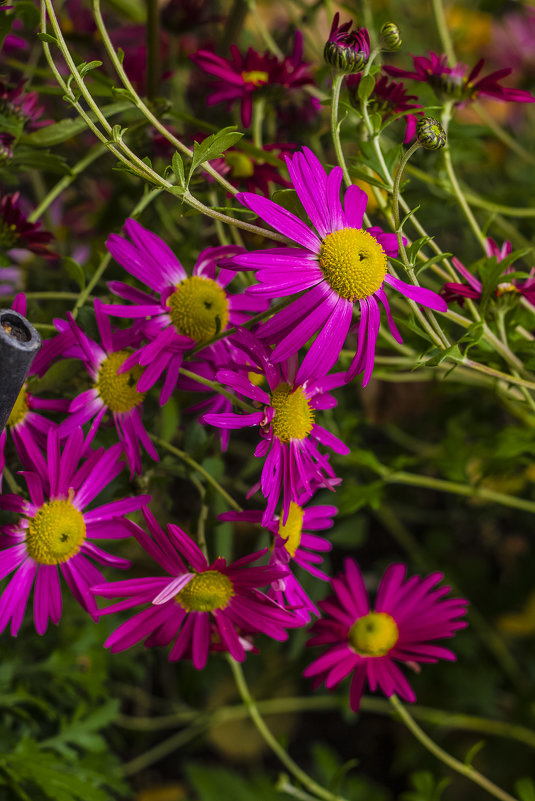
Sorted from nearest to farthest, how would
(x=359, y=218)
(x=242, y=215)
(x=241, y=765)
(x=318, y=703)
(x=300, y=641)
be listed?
(x=359, y=218), (x=242, y=215), (x=300, y=641), (x=318, y=703), (x=241, y=765)

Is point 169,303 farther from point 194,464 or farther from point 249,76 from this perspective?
point 249,76

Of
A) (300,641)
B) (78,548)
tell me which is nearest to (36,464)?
(78,548)

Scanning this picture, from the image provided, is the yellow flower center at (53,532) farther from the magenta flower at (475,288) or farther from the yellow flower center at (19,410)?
the magenta flower at (475,288)

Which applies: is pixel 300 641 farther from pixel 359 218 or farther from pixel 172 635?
pixel 359 218

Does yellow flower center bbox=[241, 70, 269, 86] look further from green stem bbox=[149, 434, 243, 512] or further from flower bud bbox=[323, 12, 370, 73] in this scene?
green stem bbox=[149, 434, 243, 512]

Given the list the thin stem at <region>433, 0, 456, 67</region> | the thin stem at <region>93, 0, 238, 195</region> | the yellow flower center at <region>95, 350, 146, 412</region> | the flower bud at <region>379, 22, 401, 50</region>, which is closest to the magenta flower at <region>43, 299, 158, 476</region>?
the yellow flower center at <region>95, 350, 146, 412</region>

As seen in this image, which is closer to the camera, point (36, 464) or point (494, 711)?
point (36, 464)
